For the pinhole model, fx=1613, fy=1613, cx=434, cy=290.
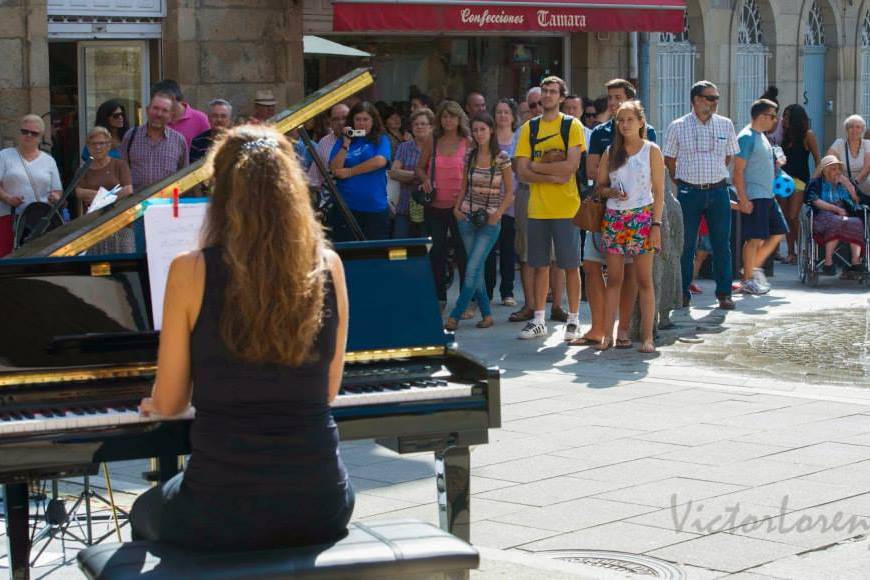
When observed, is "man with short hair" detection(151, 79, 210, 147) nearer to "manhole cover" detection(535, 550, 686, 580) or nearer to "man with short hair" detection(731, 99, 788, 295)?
"man with short hair" detection(731, 99, 788, 295)

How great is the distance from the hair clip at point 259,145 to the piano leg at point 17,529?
5.36ft

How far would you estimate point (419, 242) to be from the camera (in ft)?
19.9

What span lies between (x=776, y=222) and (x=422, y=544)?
10.7 m

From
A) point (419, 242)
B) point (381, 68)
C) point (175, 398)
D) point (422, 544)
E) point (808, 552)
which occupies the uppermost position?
point (381, 68)

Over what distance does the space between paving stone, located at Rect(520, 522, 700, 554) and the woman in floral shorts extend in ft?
15.3

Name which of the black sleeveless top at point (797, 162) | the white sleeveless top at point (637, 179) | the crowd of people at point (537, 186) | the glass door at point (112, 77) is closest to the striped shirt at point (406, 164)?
the crowd of people at point (537, 186)

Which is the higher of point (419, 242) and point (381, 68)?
point (381, 68)

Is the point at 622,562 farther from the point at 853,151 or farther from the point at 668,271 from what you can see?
the point at 853,151

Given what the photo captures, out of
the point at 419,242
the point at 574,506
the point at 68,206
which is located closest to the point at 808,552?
the point at 574,506

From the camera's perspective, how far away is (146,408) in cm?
500

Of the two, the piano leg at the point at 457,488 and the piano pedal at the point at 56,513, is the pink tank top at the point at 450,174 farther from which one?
the piano leg at the point at 457,488

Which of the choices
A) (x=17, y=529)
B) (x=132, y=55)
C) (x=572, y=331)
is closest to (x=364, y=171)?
(x=572, y=331)

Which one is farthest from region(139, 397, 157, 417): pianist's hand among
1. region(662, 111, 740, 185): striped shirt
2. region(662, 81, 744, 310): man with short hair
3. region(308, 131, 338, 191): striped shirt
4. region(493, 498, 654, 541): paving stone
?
region(662, 111, 740, 185): striped shirt

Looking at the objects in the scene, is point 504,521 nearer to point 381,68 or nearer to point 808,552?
point 808,552
